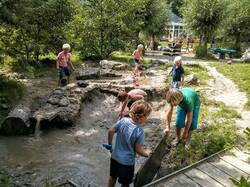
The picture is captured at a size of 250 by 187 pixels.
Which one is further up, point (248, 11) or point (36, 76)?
point (248, 11)

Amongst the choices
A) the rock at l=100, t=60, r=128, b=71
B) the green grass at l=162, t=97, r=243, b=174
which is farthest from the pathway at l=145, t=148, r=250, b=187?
the rock at l=100, t=60, r=128, b=71

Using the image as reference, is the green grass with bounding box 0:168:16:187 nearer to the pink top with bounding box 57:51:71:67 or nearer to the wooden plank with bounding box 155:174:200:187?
the wooden plank with bounding box 155:174:200:187

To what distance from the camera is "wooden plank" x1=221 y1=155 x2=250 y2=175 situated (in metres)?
6.35

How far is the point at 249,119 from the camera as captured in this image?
32.9 feet

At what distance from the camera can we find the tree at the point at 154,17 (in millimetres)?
A: 32531

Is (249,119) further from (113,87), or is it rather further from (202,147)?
(113,87)

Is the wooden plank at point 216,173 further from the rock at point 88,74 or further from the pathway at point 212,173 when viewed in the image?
the rock at point 88,74

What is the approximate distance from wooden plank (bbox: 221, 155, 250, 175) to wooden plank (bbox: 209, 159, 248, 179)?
0.11 meters

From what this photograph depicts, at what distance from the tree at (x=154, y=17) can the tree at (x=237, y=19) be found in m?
5.94

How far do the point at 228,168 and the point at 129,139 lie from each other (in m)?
2.26

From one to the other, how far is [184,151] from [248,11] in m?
26.3

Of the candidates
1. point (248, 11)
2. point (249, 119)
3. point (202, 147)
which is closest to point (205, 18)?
point (248, 11)

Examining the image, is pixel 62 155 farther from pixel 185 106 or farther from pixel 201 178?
pixel 201 178

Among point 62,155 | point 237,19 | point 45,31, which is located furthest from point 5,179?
point 237,19
